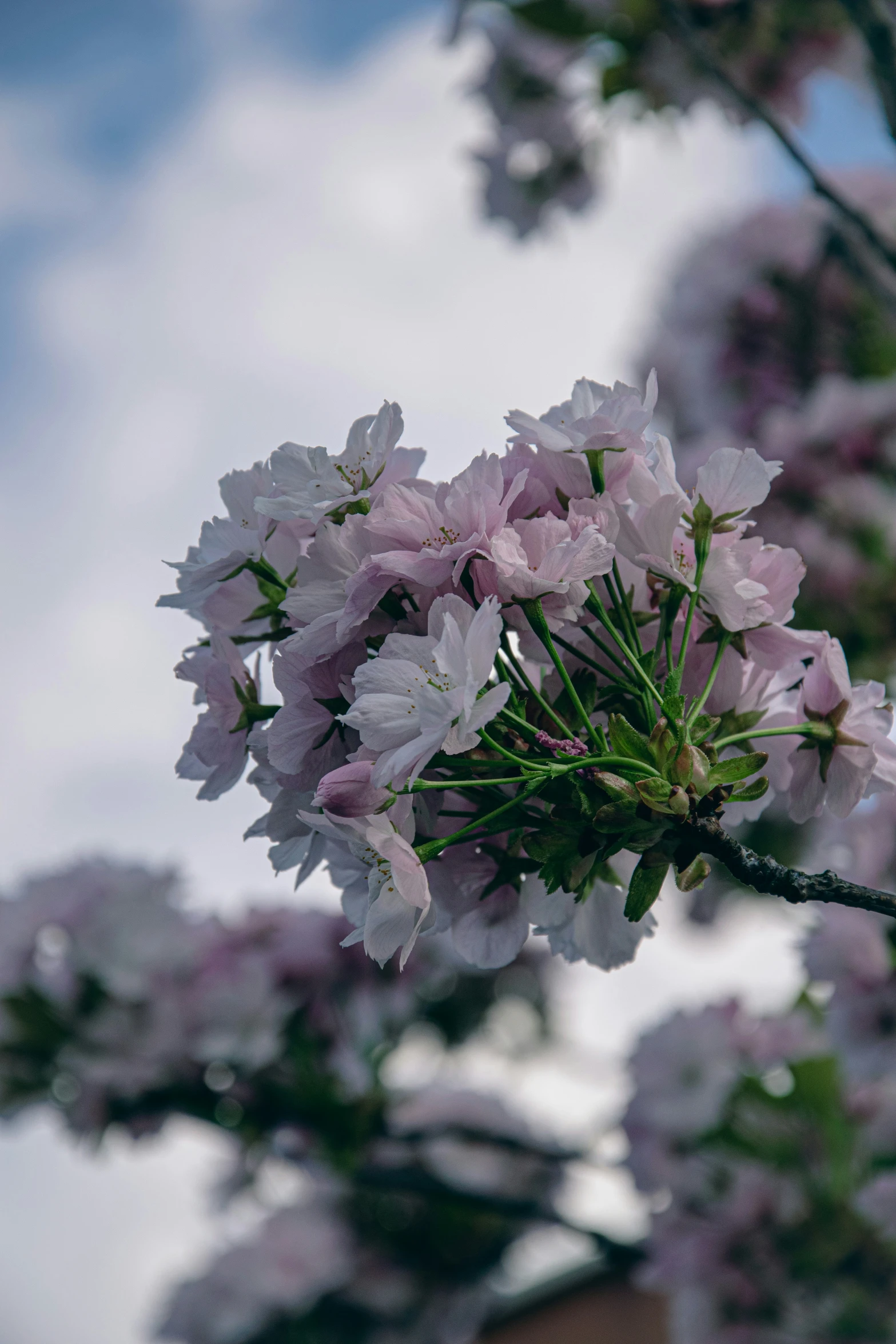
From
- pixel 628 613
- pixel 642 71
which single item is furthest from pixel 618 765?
pixel 642 71

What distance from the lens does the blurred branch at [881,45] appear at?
1.21 m

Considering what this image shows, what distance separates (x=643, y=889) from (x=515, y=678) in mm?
155

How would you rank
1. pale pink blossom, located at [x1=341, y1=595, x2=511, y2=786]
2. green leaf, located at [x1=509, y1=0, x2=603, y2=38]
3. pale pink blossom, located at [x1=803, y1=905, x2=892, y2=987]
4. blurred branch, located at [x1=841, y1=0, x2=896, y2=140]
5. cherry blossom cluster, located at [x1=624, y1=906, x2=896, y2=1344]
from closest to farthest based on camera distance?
pale pink blossom, located at [x1=341, y1=595, x2=511, y2=786]
blurred branch, located at [x1=841, y1=0, x2=896, y2=140]
pale pink blossom, located at [x1=803, y1=905, x2=892, y2=987]
green leaf, located at [x1=509, y1=0, x2=603, y2=38]
cherry blossom cluster, located at [x1=624, y1=906, x2=896, y2=1344]

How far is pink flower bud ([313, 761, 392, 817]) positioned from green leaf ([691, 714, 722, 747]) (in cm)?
20

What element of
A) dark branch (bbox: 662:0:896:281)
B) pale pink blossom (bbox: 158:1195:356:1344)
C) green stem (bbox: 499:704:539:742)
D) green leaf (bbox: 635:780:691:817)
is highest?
dark branch (bbox: 662:0:896:281)

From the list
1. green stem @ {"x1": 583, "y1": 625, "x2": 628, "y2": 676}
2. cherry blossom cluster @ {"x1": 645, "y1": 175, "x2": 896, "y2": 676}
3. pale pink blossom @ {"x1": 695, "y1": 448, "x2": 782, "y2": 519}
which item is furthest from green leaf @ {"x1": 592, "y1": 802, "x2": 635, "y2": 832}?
cherry blossom cluster @ {"x1": 645, "y1": 175, "x2": 896, "y2": 676}

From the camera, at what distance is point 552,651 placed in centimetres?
67

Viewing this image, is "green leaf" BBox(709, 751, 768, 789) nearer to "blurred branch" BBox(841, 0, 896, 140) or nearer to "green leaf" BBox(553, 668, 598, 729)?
"green leaf" BBox(553, 668, 598, 729)

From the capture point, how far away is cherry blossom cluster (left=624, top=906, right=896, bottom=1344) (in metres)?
2.02

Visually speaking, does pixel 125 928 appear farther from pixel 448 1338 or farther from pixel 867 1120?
pixel 448 1338

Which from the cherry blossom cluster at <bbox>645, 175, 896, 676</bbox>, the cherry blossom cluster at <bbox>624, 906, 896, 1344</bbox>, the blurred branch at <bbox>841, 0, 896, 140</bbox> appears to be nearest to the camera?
the blurred branch at <bbox>841, 0, 896, 140</bbox>

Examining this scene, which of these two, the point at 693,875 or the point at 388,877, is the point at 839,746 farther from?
the point at 388,877

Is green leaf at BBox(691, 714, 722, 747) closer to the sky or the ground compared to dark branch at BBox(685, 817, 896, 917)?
closer to the sky

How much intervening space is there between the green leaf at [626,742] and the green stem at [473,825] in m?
0.05
